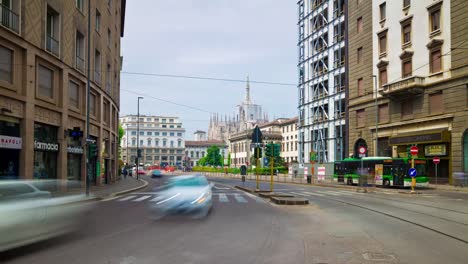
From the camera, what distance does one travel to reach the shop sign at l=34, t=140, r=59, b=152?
22.6 metres

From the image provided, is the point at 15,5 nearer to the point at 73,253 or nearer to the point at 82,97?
the point at 82,97

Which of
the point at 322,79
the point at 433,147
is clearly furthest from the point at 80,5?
the point at 322,79

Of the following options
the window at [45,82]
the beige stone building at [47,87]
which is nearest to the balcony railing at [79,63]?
the beige stone building at [47,87]

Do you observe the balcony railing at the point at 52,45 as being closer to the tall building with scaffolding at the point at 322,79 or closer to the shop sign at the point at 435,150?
the shop sign at the point at 435,150

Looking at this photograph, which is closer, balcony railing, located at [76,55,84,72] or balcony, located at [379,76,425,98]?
balcony railing, located at [76,55,84,72]

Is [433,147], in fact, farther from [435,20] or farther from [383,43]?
[383,43]

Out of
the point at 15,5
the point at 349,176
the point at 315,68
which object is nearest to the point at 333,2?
the point at 315,68

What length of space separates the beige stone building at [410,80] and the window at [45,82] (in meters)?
29.8

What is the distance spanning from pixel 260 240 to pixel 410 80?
34117 millimetres

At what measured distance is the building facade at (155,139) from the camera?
155 meters

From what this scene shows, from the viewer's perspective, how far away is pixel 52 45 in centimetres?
2497

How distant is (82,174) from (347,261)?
26.7 metres

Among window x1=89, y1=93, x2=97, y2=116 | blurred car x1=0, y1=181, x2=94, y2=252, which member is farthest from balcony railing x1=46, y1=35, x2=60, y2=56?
blurred car x1=0, y1=181, x2=94, y2=252

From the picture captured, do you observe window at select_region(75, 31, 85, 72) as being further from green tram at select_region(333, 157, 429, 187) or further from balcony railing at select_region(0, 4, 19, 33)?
green tram at select_region(333, 157, 429, 187)
